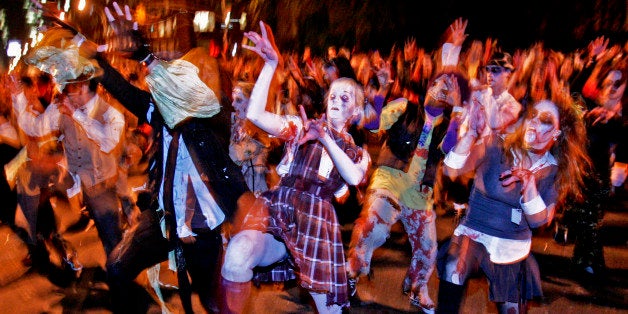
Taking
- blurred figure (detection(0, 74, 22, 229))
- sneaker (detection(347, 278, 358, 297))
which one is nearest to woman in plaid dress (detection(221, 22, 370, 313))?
sneaker (detection(347, 278, 358, 297))

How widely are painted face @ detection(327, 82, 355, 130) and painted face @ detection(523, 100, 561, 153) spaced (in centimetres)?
111

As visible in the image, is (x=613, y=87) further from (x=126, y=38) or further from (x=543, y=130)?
(x=126, y=38)

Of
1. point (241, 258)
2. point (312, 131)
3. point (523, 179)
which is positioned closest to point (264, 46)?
point (312, 131)

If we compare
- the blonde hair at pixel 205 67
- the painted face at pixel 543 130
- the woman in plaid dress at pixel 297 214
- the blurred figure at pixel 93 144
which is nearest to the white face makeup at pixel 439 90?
the painted face at pixel 543 130

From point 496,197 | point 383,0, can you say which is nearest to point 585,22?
point 383,0

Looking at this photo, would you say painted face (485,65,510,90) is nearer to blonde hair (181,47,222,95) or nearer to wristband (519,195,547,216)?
wristband (519,195,547,216)

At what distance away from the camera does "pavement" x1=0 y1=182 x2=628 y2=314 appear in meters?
4.60

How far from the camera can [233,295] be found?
9.83 feet

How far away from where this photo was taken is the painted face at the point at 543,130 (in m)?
3.45

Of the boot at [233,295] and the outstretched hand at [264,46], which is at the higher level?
the outstretched hand at [264,46]

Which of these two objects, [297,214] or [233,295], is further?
[297,214]

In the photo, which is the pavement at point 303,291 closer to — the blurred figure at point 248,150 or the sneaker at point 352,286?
the sneaker at point 352,286

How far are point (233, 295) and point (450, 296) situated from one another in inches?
53.4

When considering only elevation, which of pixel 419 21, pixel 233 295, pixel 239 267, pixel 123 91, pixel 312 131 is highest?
pixel 419 21
